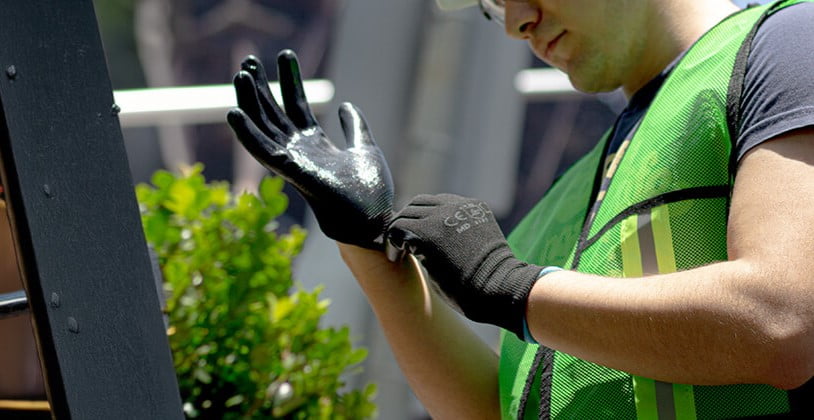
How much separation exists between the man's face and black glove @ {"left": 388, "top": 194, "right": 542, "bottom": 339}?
349 millimetres

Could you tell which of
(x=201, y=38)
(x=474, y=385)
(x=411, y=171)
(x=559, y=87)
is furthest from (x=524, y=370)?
(x=201, y=38)

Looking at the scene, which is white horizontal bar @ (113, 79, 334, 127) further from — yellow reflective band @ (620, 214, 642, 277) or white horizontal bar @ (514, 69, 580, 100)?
yellow reflective band @ (620, 214, 642, 277)

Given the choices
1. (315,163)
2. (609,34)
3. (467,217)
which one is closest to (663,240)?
(467,217)

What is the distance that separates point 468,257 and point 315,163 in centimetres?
31

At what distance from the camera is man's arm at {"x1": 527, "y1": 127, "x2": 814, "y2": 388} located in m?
1.27

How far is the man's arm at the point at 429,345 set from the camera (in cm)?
187

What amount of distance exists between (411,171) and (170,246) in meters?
1.62

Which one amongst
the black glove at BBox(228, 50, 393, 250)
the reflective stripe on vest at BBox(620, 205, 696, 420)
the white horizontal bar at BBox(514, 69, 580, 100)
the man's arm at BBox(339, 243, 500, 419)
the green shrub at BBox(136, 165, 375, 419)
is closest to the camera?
the reflective stripe on vest at BBox(620, 205, 696, 420)

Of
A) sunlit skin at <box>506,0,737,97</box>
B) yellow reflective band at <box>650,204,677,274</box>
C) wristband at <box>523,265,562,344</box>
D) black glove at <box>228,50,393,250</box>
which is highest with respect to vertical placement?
sunlit skin at <box>506,0,737,97</box>

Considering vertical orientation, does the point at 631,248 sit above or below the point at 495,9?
below

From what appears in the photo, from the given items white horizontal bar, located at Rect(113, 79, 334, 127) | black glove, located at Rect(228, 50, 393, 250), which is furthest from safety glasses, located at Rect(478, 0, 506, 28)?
white horizontal bar, located at Rect(113, 79, 334, 127)

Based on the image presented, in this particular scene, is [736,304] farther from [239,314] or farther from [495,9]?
[239,314]

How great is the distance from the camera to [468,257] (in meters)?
1.48

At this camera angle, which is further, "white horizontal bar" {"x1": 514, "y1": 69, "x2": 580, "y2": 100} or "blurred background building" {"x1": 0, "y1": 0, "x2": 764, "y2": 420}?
"white horizontal bar" {"x1": 514, "y1": 69, "x2": 580, "y2": 100}
